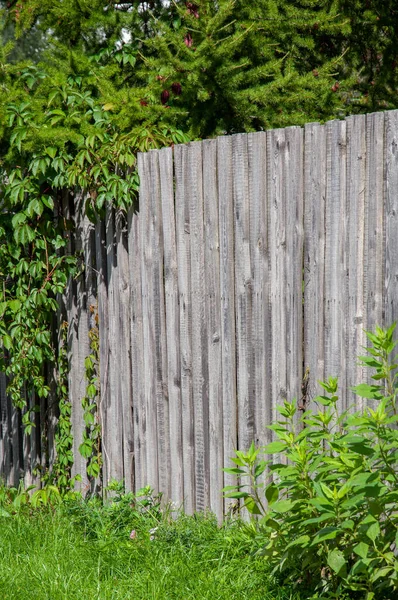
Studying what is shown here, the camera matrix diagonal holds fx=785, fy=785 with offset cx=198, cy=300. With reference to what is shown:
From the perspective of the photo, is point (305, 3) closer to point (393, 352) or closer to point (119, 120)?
point (119, 120)

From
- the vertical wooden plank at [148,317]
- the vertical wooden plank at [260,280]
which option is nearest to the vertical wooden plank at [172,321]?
the vertical wooden plank at [148,317]

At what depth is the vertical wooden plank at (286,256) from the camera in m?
3.64

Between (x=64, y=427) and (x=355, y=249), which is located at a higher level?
(x=355, y=249)

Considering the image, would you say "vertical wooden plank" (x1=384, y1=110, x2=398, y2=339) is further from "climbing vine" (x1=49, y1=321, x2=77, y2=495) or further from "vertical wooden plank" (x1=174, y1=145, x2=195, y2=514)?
"climbing vine" (x1=49, y1=321, x2=77, y2=495)

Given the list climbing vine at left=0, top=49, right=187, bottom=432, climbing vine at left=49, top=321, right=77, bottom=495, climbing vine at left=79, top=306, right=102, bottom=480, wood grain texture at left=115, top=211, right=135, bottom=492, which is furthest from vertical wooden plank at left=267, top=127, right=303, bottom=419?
climbing vine at left=49, top=321, right=77, bottom=495

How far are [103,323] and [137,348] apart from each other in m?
0.35

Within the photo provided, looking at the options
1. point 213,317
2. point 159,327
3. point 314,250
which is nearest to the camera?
point 314,250

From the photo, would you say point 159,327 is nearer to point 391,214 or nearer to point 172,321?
point 172,321

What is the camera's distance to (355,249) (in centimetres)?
337

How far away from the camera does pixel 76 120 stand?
4.73 metres

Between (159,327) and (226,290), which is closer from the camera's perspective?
(226,290)

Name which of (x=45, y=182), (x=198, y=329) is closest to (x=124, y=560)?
(x=198, y=329)

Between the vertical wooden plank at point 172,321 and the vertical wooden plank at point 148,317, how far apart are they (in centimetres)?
13

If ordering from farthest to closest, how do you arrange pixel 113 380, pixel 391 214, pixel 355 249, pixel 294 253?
pixel 113 380, pixel 294 253, pixel 355 249, pixel 391 214
